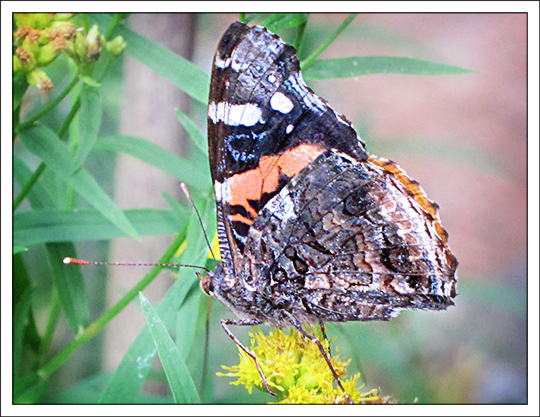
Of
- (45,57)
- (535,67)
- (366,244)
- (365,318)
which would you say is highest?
(535,67)

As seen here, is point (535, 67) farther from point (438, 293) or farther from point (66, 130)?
point (66, 130)

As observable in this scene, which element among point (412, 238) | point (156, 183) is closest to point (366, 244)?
point (412, 238)

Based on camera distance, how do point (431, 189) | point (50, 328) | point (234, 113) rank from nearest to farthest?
point (234, 113) → point (50, 328) → point (431, 189)

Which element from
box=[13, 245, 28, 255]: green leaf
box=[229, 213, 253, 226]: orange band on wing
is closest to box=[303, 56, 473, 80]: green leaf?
box=[229, 213, 253, 226]: orange band on wing

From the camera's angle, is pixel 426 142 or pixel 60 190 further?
pixel 426 142

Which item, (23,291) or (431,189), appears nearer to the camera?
(23,291)

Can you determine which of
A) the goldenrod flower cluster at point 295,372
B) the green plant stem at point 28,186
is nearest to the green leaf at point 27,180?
the green plant stem at point 28,186

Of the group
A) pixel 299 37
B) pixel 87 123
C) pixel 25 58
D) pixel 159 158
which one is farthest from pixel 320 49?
pixel 25 58

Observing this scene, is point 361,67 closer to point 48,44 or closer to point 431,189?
point 431,189
